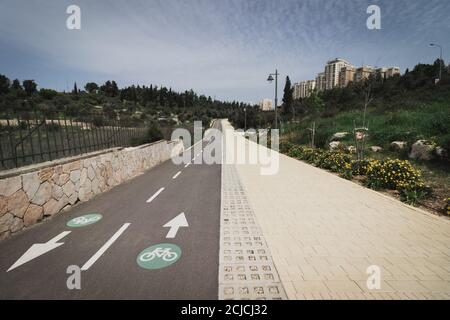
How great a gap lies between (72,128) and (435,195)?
12.0 m

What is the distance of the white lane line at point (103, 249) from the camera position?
3.84m

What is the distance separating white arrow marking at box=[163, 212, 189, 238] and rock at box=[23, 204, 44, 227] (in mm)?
3182

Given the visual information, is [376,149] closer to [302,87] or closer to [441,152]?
[441,152]

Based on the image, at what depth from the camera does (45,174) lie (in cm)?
580

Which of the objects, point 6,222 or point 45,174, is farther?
point 45,174

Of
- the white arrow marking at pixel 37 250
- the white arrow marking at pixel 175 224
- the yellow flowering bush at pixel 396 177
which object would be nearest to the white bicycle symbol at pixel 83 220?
the white arrow marking at pixel 37 250

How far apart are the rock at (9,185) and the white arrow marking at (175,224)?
3.32 metres

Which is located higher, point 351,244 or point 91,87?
point 91,87

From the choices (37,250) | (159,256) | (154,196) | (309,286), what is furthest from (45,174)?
(309,286)

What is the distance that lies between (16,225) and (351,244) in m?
7.13

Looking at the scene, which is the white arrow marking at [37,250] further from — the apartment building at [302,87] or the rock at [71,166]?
the apartment building at [302,87]

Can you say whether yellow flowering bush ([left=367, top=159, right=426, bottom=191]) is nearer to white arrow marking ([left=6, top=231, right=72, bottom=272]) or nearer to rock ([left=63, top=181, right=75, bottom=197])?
white arrow marking ([left=6, top=231, right=72, bottom=272])

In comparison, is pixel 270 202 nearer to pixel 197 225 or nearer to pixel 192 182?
pixel 197 225
